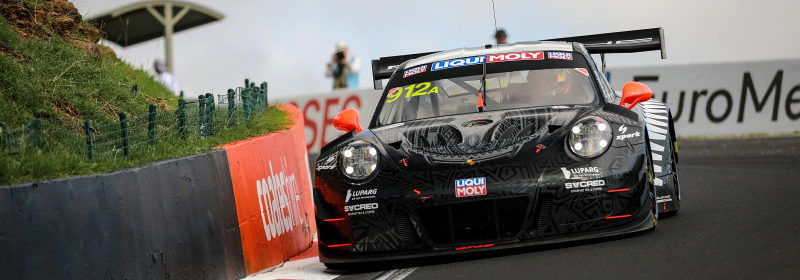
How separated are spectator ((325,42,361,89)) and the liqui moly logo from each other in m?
13.1

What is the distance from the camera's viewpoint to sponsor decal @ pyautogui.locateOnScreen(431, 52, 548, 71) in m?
7.70

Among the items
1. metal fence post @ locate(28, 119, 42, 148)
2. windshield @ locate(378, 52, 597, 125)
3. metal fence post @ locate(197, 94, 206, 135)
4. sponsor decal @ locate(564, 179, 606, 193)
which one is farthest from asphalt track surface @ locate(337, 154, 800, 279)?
metal fence post @ locate(197, 94, 206, 135)

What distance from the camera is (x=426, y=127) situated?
6.71 meters

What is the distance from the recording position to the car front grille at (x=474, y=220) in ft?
20.0

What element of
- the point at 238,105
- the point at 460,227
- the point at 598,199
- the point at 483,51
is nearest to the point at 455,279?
the point at 460,227

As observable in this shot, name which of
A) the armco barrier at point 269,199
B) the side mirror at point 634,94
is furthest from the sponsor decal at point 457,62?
the armco barrier at point 269,199

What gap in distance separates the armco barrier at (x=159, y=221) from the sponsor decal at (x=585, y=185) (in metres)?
2.01

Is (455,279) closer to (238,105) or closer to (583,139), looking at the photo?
(583,139)

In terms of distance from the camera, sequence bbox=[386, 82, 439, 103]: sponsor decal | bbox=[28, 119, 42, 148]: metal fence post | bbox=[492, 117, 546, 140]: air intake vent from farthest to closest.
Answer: bbox=[386, 82, 439, 103]: sponsor decal → bbox=[492, 117, 546, 140]: air intake vent → bbox=[28, 119, 42, 148]: metal fence post

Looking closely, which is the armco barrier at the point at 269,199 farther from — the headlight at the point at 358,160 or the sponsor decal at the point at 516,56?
the sponsor decal at the point at 516,56

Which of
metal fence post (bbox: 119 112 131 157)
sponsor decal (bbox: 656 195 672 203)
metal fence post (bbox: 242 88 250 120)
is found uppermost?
metal fence post (bbox: 242 88 250 120)

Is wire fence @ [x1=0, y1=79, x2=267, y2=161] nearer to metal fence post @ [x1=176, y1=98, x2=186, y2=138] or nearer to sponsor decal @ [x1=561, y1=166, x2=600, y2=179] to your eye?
metal fence post @ [x1=176, y1=98, x2=186, y2=138]

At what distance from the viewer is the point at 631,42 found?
935 centimetres

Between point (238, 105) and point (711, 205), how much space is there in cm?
383
